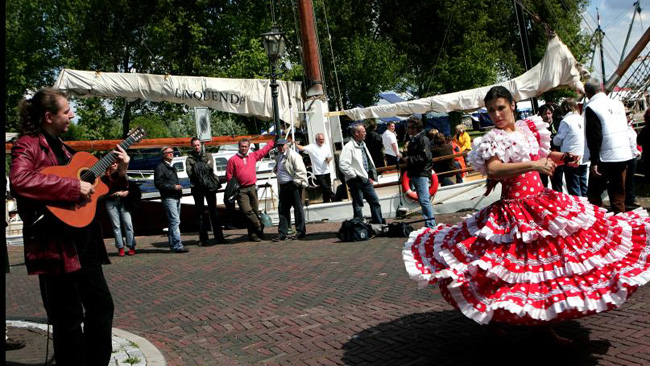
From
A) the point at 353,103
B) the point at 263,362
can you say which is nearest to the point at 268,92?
the point at 263,362

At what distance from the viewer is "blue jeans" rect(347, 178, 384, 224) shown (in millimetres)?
11039

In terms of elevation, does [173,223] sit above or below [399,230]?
above

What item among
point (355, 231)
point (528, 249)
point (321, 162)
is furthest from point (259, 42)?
point (528, 249)

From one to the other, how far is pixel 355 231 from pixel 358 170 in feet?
3.56

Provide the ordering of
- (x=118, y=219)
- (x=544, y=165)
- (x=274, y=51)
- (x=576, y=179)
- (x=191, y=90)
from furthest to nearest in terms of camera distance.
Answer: (x=191, y=90), (x=274, y=51), (x=118, y=219), (x=576, y=179), (x=544, y=165)

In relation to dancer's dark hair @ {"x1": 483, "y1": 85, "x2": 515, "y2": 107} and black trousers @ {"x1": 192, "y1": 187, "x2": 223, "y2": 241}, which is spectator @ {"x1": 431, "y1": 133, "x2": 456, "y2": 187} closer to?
black trousers @ {"x1": 192, "y1": 187, "x2": 223, "y2": 241}

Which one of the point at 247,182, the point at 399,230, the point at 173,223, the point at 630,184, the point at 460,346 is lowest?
the point at 460,346

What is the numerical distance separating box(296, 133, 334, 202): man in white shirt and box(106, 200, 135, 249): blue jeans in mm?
3717

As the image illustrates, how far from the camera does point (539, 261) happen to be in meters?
3.72

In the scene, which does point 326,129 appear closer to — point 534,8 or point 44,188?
point 44,188

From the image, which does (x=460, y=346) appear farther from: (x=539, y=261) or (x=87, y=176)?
(x=87, y=176)

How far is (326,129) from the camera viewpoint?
47.8ft

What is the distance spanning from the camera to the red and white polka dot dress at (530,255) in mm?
3541

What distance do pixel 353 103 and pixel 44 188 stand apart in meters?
33.8
